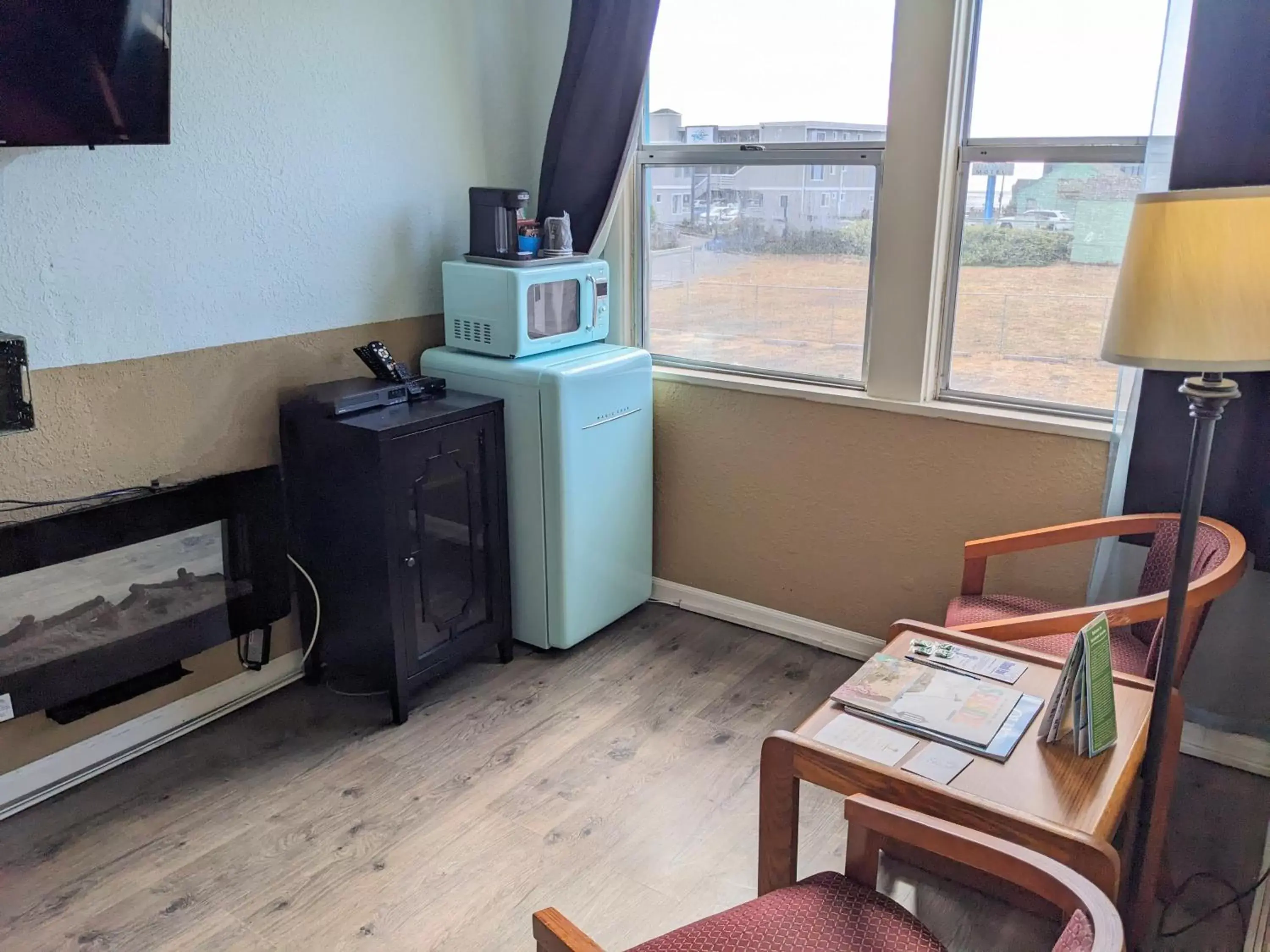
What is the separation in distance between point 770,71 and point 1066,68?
866 millimetres

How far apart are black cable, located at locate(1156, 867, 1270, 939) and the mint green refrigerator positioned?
5.62 feet

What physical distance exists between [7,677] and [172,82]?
4.80 ft

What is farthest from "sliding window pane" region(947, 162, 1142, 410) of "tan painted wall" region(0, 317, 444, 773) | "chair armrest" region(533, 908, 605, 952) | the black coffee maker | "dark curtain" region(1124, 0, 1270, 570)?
"chair armrest" region(533, 908, 605, 952)

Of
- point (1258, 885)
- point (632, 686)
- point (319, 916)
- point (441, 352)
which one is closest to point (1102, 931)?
point (1258, 885)

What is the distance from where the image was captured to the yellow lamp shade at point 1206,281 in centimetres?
138

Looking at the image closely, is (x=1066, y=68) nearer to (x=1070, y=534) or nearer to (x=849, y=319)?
(x=849, y=319)

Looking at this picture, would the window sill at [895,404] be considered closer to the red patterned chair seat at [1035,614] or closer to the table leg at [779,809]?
the red patterned chair seat at [1035,614]

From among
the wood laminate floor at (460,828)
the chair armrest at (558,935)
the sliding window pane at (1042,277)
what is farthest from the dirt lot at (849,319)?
the chair armrest at (558,935)

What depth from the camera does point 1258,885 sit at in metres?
2.00

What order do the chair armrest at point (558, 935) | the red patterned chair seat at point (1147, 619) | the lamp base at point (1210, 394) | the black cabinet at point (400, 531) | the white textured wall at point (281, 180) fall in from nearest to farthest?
the chair armrest at point (558, 935), the lamp base at point (1210, 394), the red patterned chair seat at point (1147, 619), the white textured wall at point (281, 180), the black cabinet at point (400, 531)

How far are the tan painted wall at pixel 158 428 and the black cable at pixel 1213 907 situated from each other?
2.36 metres

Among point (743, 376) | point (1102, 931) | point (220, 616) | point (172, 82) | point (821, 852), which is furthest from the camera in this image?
point (743, 376)

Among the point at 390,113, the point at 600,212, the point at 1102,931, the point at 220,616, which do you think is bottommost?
the point at 220,616

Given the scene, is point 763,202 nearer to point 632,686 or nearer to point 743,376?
point 743,376
